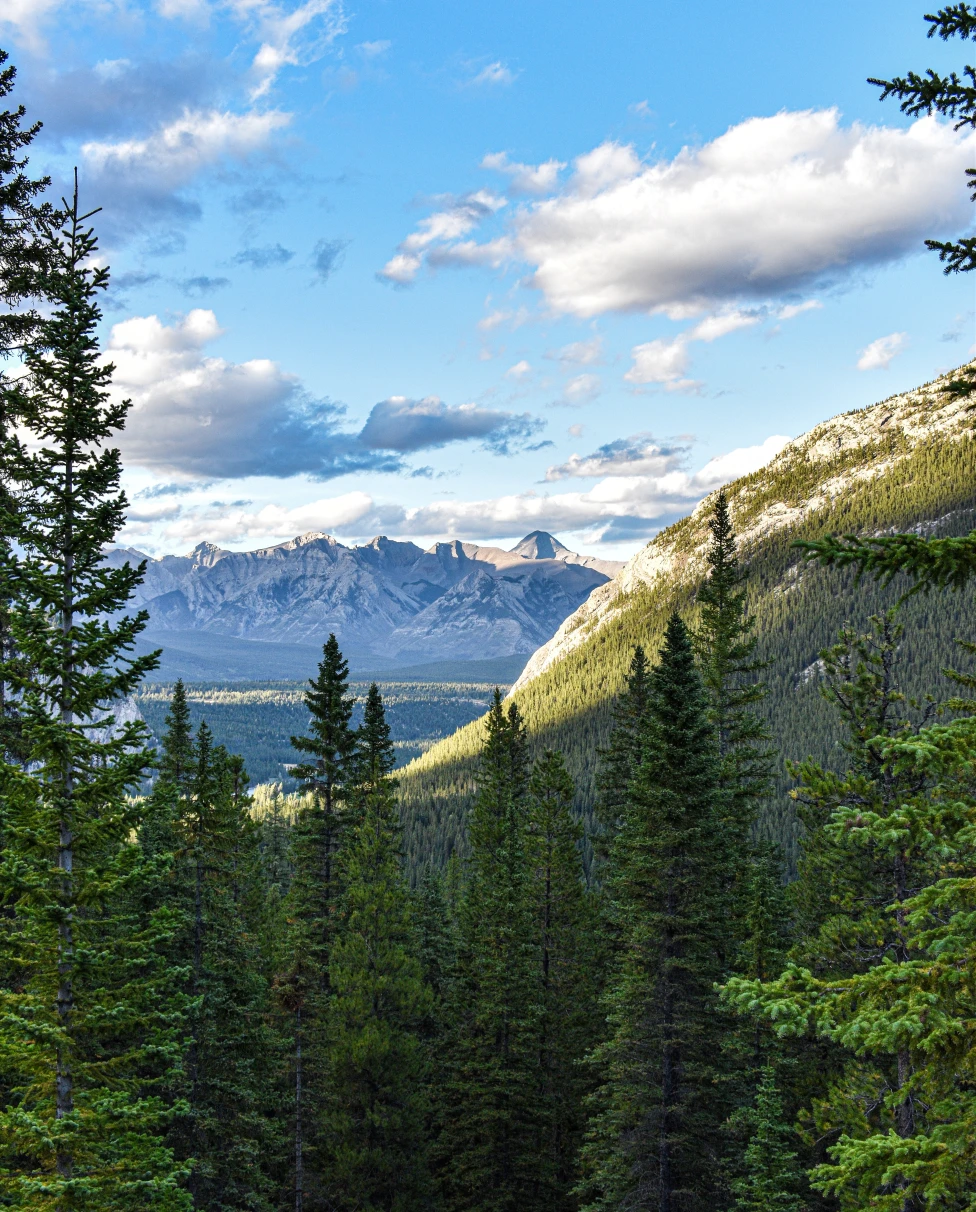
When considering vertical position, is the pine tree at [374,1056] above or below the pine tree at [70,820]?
below

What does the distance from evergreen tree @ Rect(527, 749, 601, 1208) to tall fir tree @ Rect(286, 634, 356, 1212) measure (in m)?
7.95

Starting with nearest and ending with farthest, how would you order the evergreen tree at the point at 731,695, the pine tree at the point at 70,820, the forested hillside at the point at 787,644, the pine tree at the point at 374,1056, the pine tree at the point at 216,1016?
the pine tree at the point at 70,820, the pine tree at the point at 216,1016, the pine tree at the point at 374,1056, the evergreen tree at the point at 731,695, the forested hillside at the point at 787,644

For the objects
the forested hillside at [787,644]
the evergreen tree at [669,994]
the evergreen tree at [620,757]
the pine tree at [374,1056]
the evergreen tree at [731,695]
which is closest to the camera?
the evergreen tree at [669,994]

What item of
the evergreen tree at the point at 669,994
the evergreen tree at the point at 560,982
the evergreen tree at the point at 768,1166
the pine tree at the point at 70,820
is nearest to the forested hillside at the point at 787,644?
the evergreen tree at the point at 560,982

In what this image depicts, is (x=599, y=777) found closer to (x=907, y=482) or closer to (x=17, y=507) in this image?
(x=17, y=507)

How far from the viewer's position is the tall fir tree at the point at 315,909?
91.8 feet

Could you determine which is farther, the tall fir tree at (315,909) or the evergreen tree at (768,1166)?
the tall fir tree at (315,909)

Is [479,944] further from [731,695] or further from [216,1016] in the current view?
[731,695]

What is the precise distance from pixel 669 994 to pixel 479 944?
1170cm

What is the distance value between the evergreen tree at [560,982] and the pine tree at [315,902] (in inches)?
313

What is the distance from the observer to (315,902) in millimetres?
31500

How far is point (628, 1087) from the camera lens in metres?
21.4

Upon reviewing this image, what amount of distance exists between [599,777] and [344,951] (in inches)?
532

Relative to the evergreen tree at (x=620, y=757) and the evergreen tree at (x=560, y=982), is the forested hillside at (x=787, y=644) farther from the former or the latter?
the evergreen tree at (x=560, y=982)
